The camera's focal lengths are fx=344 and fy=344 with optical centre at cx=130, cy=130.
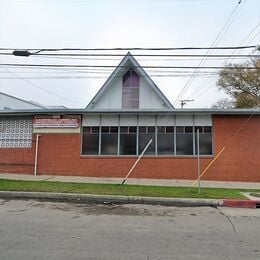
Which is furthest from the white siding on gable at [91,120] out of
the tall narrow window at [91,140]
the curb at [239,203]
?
the curb at [239,203]

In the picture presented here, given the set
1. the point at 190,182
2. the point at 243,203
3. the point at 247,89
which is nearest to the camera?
the point at 243,203

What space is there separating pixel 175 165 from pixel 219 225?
9.06m

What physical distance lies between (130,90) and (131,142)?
7.53m

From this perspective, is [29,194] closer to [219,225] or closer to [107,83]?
[219,225]

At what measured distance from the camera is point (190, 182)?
16047 millimetres

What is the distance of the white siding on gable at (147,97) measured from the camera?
23.8 m

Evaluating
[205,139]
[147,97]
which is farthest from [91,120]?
[147,97]

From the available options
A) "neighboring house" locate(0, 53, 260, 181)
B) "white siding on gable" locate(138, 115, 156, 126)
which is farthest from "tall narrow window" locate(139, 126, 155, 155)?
"white siding on gable" locate(138, 115, 156, 126)

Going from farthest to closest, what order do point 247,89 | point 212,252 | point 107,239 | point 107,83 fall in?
point 247,89 < point 107,83 < point 107,239 < point 212,252

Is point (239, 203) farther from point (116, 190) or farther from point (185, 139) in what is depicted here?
point (185, 139)

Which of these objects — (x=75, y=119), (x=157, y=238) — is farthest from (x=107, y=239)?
(x=75, y=119)

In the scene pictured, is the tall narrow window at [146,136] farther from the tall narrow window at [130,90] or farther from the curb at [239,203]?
the curb at [239,203]

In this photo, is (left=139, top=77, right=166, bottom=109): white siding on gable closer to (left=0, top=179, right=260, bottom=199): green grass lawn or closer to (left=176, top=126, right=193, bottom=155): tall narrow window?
(left=176, top=126, right=193, bottom=155): tall narrow window

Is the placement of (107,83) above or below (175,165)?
above
